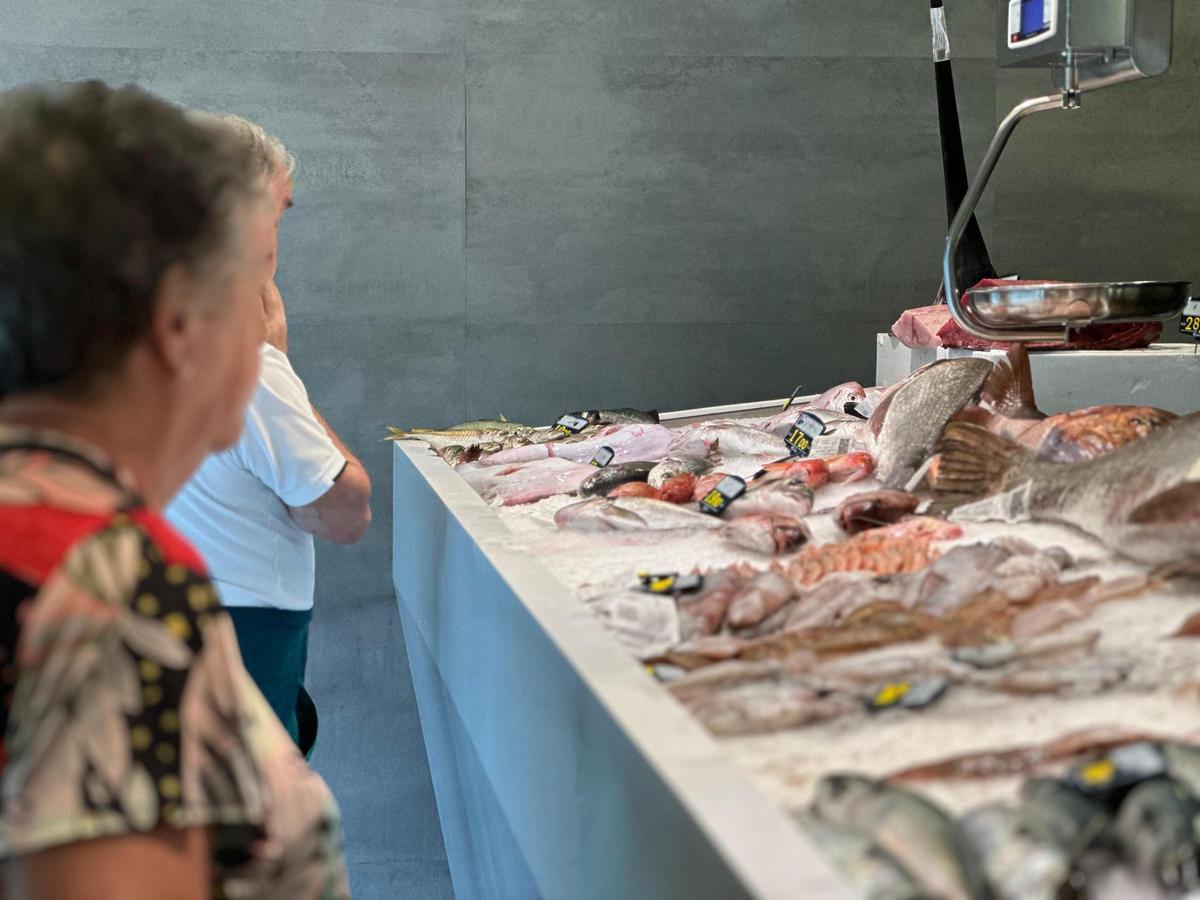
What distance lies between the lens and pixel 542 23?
5102mm

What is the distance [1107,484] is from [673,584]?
0.64 m

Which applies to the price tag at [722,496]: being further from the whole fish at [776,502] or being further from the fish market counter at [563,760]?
the fish market counter at [563,760]

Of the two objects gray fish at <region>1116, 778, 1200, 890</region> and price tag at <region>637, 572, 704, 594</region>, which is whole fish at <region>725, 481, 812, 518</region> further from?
gray fish at <region>1116, 778, 1200, 890</region>

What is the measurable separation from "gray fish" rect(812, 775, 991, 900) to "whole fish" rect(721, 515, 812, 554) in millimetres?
970

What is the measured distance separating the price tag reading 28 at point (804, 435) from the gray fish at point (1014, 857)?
195cm

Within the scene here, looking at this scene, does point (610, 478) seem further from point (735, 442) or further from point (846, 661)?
point (846, 661)

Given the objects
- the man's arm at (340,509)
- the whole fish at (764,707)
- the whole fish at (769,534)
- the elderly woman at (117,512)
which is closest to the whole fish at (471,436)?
the man's arm at (340,509)

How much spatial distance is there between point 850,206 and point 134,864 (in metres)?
4.93

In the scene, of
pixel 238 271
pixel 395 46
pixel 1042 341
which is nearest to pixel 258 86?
pixel 395 46

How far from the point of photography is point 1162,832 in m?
0.99

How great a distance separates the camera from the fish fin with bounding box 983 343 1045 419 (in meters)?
2.47

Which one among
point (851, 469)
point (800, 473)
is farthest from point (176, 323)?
point (851, 469)

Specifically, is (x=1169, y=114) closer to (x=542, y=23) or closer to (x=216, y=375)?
(x=542, y=23)

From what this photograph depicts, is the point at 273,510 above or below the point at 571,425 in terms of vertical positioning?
above
